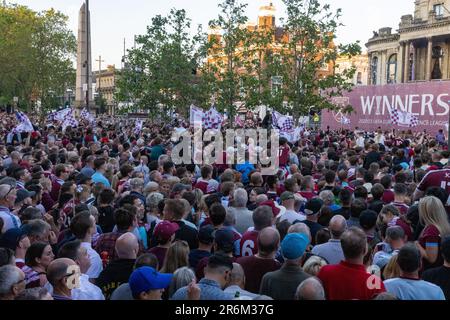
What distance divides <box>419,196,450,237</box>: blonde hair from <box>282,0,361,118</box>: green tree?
757 inches

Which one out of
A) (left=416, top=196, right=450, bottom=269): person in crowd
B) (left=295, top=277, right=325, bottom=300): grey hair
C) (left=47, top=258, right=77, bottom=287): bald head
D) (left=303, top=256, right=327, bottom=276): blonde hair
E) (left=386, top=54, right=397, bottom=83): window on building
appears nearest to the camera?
(left=295, top=277, right=325, bottom=300): grey hair

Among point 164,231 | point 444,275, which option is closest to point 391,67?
point 164,231

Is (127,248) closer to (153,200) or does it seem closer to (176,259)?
(176,259)

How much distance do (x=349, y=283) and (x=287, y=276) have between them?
53cm

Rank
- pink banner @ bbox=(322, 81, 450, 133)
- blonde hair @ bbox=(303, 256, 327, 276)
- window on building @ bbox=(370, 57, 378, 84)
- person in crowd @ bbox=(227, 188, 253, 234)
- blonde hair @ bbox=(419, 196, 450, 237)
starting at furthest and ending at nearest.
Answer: window on building @ bbox=(370, 57, 378, 84), pink banner @ bbox=(322, 81, 450, 133), person in crowd @ bbox=(227, 188, 253, 234), blonde hair @ bbox=(419, 196, 450, 237), blonde hair @ bbox=(303, 256, 327, 276)

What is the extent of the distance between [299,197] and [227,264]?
158 inches

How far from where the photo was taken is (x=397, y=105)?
134 ft

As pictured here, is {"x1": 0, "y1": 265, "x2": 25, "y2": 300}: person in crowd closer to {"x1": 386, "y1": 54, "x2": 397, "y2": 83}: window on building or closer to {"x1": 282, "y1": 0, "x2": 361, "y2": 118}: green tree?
{"x1": 282, "y1": 0, "x2": 361, "y2": 118}: green tree

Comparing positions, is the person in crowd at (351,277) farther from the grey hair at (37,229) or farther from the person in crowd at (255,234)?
the grey hair at (37,229)

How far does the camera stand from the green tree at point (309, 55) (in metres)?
25.7

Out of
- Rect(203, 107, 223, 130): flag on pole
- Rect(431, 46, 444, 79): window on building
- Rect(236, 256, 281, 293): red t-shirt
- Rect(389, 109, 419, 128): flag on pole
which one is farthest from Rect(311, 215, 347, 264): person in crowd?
Rect(431, 46, 444, 79): window on building

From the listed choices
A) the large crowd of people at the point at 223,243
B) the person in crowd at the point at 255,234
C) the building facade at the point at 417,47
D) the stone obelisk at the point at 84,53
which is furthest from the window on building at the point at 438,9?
the person in crowd at the point at 255,234

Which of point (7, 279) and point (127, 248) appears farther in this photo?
point (127, 248)

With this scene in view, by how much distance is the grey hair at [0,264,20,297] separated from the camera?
4.28 meters
